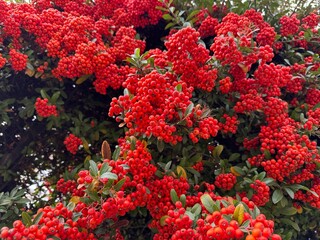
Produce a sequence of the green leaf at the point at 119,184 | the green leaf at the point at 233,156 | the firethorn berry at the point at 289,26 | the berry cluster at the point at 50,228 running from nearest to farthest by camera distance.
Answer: the berry cluster at the point at 50,228, the green leaf at the point at 119,184, the green leaf at the point at 233,156, the firethorn berry at the point at 289,26

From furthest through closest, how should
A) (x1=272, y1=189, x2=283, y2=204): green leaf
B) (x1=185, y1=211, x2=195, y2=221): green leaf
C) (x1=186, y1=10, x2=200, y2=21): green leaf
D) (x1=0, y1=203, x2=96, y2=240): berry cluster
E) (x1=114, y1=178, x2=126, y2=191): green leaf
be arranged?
1. (x1=186, y1=10, x2=200, y2=21): green leaf
2. (x1=272, y1=189, x2=283, y2=204): green leaf
3. (x1=114, y1=178, x2=126, y2=191): green leaf
4. (x1=185, y1=211, x2=195, y2=221): green leaf
5. (x1=0, y1=203, x2=96, y2=240): berry cluster

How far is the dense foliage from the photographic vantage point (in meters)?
1.86

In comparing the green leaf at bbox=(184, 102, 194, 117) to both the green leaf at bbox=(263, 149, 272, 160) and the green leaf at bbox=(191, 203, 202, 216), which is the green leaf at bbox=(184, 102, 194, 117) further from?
the green leaf at bbox=(263, 149, 272, 160)

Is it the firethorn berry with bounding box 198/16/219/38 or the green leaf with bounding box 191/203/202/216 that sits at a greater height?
the firethorn berry with bounding box 198/16/219/38

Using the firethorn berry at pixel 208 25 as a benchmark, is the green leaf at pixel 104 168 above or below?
below

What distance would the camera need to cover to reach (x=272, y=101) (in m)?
2.47

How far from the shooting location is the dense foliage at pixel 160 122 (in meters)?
1.86

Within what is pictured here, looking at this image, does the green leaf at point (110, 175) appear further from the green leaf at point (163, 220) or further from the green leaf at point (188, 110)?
the green leaf at point (188, 110)

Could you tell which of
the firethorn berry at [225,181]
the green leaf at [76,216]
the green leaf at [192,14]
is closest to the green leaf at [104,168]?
the green leaf at [76,216]

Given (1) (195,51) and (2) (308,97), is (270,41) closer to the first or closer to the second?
(2) (308,97)

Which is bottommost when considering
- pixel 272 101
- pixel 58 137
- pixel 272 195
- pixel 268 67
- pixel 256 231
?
pixel 58 137

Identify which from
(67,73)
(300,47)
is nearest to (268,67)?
(300,47)

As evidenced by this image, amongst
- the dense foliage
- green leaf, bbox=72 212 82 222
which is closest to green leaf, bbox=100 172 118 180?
the dense foliage

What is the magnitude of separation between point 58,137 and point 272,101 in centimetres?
200
